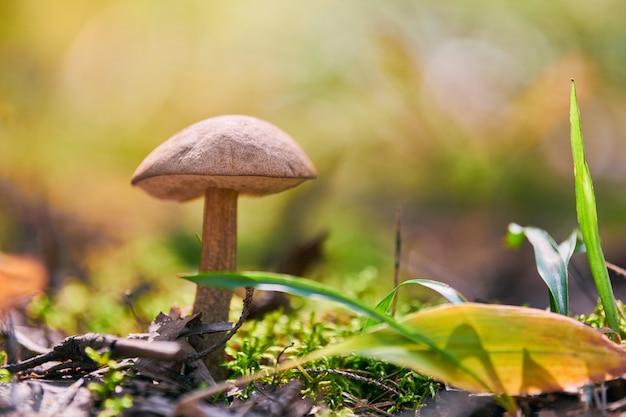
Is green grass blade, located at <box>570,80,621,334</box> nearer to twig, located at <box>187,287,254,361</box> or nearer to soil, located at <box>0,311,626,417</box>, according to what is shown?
soil, located at <box>0,311,626,417</box>

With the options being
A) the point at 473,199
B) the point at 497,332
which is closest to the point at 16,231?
the point at 497,332

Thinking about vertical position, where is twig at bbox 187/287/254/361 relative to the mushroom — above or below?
below

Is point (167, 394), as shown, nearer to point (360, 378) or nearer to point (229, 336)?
point (229, 336)

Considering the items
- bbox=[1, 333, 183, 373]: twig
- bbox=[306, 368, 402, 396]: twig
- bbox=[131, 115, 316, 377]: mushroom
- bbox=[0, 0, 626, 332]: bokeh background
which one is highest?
bbox=[0, 0, 626, 332]: bokeh background

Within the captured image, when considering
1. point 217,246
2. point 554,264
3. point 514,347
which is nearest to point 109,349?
point 217,246

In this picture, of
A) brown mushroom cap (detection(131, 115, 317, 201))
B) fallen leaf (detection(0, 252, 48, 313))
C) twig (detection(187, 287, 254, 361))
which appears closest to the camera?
twig (detection(187, 287, 254, 361))

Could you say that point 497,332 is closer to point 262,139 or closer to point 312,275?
point 262,139

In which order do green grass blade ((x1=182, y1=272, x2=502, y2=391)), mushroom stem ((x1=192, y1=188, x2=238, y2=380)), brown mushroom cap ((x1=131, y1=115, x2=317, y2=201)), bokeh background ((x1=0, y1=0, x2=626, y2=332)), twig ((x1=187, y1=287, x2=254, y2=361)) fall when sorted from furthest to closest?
bokeh background ((x1=0, y1=0, x2=626, y2=332)) → mushroom stem ((x1=192, y1=188, x2=238, y2=380)) → brown mushroom cap ((x1=131, y1=115, x2=317, y2=201)) → twig ((x1=187, y1=287, x2=254, y2=361)) → green grass blade ((x1=182, y1=272, x2=502, y2=391))

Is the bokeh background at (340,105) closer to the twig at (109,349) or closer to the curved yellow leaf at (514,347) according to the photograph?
the twig at (109,349)

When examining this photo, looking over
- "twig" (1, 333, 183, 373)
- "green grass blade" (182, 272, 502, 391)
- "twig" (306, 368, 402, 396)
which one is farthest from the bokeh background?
"green grass blade" (182, 272, 502, 391)

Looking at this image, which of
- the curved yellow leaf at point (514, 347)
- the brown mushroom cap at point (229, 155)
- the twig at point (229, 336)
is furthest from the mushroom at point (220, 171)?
the curved yellow leaf at point (514, 347)
